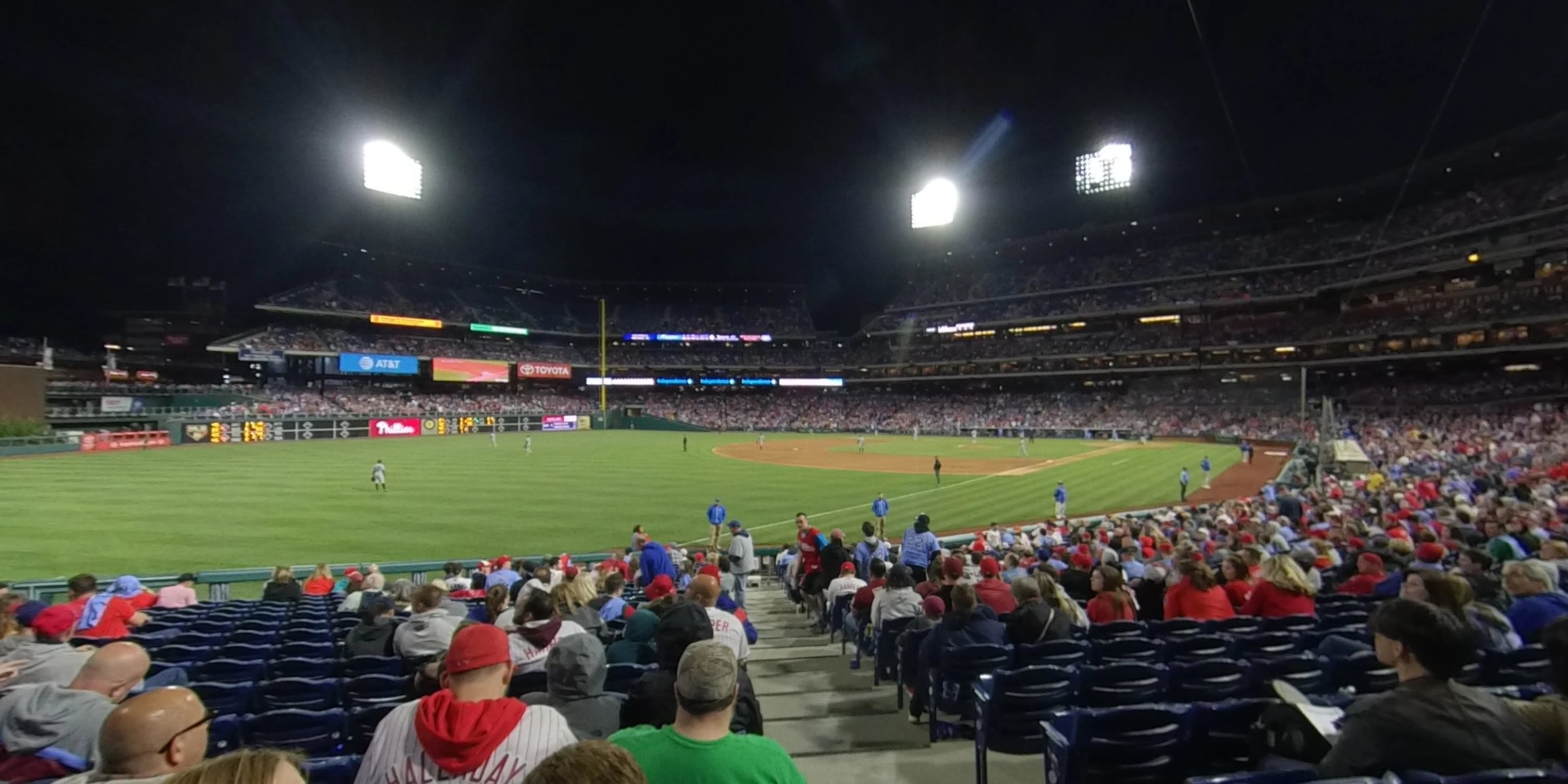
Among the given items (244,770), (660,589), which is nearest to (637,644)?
(660,589)

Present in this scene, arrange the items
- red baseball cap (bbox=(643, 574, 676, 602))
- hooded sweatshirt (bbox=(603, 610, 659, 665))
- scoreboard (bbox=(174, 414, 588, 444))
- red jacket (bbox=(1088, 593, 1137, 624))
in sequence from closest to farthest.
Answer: hooded sweatshirt (bbox=(603, 610, 659, 665)) < red baseball cap (bbox=(643, 574, 676, 602)) < red jacket (bbox=(1088, 593, 1137, 624)) < scoreboard (bbox=(174, 414, 588, 444))

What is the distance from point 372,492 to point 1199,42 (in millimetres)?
47497

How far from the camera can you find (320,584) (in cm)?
1234

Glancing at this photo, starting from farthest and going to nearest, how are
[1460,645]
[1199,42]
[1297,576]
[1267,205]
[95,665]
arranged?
[1267,205]
[1199,42]
[1297,576]
[95,665]
[1460,645]

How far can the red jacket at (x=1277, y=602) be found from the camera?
6441 millimetres

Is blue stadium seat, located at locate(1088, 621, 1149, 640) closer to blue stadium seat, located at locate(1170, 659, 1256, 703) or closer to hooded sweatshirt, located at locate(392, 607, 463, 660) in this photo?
blue stadium seat, located at locate(1170, 659, 1256, 703)

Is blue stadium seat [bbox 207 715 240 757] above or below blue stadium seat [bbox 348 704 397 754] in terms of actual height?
above

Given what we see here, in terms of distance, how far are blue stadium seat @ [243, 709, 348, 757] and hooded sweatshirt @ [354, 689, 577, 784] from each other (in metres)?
2.38

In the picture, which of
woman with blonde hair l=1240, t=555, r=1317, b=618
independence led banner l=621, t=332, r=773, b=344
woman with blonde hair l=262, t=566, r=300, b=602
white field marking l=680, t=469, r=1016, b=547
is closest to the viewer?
woman with blonde hair l=1240, t=555, r=1317, b=618

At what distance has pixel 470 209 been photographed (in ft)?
250

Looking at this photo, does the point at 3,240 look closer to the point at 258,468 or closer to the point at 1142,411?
the point at 258,468

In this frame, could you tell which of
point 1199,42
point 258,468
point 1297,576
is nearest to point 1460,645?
point 1297,576

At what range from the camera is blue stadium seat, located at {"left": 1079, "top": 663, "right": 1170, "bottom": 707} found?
4852mm

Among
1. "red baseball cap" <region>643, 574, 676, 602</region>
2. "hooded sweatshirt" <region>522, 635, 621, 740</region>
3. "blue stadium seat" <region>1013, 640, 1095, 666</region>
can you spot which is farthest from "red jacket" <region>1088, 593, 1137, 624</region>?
"hooded sweatshirt" <region>522, 635, 621, 740</region>
